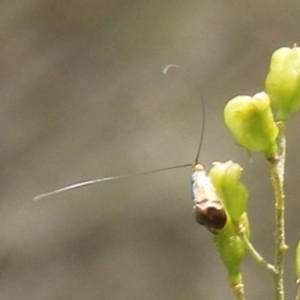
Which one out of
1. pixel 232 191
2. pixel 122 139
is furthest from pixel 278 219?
pixel 122 139

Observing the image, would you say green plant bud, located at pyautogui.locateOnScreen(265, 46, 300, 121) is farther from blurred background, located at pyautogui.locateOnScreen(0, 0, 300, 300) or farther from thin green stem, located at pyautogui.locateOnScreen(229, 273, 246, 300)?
blurred background, located at pyautogui.locateOnScreen(0, 0, 300, 300)

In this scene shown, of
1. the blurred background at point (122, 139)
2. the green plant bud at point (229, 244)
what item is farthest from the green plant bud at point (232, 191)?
the blurred background at point (122, 139)

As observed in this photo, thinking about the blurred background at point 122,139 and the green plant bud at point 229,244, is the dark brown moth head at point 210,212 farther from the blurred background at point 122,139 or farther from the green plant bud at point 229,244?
the blurred background at point 122,139

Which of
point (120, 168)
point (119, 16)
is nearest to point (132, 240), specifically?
point (120, 168)

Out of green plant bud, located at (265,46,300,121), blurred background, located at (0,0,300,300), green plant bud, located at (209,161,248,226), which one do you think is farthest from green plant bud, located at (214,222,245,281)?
blurred background, located at (0,0,300,300)

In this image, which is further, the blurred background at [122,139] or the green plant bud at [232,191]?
the blurred background at [122,139]

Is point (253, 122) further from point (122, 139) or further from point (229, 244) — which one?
point (122, 139)
